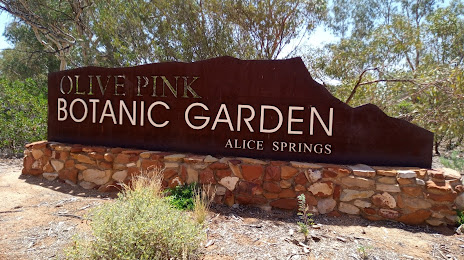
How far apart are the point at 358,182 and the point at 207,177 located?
1986 mm

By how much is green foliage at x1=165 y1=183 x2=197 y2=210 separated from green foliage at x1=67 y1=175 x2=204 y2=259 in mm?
1187

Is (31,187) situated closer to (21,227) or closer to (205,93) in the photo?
(21,227)

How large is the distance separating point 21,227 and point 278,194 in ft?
10.1

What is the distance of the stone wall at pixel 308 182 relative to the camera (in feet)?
13.7

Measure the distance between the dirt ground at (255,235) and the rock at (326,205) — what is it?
10cm

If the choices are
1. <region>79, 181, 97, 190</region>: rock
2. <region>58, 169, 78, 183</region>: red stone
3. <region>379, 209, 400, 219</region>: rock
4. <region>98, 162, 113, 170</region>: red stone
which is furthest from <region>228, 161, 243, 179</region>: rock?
<region>58, 169, 78, 183</region>: red stone

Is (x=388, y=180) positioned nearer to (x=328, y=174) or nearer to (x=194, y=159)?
(x=328, y=174)

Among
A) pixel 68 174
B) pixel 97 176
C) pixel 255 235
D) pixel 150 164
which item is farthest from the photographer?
pixel 68 174

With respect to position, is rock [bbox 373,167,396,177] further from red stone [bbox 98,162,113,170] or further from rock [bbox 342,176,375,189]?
red stone [bbox 98,162,113,170]

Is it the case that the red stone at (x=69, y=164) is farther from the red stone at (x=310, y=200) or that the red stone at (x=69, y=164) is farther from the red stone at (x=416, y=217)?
the red stone at (x=416, y=217)

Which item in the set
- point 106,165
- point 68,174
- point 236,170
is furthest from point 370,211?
point 68,174

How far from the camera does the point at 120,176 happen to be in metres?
5.24

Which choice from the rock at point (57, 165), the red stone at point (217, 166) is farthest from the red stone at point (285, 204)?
the rock at point (57, 165)

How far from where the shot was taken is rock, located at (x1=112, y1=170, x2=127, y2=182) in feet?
17.1
